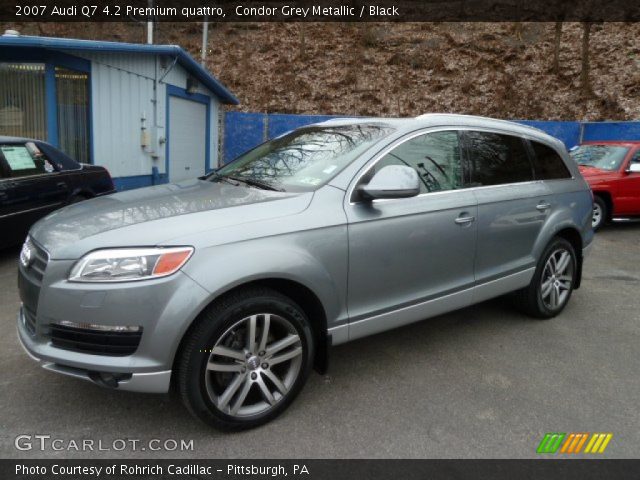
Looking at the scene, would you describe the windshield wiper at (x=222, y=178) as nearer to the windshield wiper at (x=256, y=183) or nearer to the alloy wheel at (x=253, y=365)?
the windshield wiper at (x=256, y=183)

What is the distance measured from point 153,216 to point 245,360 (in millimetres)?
894

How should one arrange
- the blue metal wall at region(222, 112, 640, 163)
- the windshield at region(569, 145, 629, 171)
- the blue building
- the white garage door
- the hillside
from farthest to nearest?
the hillside, the blue metal wall at region(222, 112, 640, 163), the white garage door, the windshield at region(569, 145, 629, 171), the blue building

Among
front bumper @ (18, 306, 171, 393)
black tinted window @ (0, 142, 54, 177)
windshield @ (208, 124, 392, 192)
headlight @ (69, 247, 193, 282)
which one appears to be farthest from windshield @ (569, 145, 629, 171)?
front bumper @ (18, 306, 171, 393)

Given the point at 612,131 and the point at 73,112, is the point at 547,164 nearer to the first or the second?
the point at 73,112

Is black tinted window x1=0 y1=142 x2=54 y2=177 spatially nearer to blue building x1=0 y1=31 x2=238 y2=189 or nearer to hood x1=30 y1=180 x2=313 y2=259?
blue building x1=0 y1=31 x2=238 y2=189

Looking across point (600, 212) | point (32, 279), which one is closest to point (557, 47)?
point (600, 212)

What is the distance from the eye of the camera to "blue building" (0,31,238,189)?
8.50 meters

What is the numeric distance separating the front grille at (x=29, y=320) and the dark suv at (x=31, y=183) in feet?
11.1

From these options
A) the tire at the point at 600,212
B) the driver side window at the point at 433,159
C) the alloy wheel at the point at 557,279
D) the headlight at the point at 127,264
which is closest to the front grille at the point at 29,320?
the headlight at the point at 127,264

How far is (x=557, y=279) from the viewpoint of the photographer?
14.8ft

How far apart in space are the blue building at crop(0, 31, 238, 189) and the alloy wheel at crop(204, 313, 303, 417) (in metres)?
7.30

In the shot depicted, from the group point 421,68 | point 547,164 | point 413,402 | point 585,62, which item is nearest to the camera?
point 413,402
